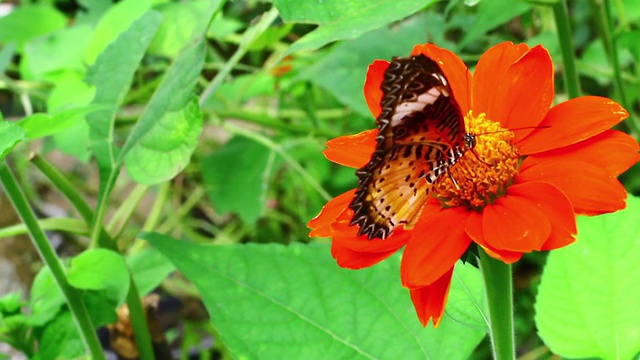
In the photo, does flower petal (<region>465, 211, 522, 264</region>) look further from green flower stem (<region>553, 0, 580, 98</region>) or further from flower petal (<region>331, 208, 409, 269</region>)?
green flower stem (<region>553, 0, 580, 98</region>)

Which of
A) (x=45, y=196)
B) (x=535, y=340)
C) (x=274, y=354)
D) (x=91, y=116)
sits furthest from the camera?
(x=45, y=196)

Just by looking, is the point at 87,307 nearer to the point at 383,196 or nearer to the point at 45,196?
the point at 383,196

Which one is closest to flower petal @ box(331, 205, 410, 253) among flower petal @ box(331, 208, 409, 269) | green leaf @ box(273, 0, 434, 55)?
flower petal @ box(331, 208, 409, 269)

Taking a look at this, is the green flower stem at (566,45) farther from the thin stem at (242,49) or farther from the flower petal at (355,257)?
the flower petal at (355,257)

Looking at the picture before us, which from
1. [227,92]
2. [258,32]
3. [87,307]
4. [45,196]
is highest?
[258,32]

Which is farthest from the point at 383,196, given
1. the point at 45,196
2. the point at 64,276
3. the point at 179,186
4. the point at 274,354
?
the point at 45,196

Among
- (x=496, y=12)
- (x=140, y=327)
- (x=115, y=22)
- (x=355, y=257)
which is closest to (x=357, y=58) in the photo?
(x=496, y=12)

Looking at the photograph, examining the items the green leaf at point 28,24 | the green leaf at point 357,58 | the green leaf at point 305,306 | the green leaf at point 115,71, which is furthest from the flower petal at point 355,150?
the green leaf at point 28,24
